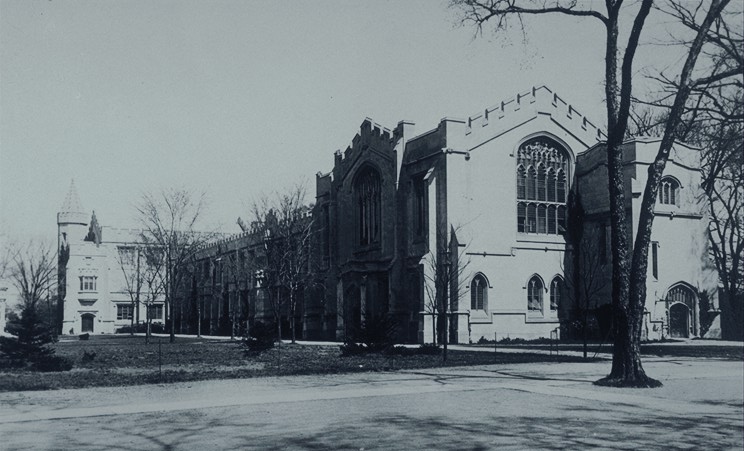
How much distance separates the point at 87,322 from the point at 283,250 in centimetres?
5052

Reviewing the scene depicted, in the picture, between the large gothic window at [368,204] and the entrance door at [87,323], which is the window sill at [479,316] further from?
the entrance door at [87,323]

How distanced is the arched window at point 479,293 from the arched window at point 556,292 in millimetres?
4274

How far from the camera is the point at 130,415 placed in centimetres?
1210

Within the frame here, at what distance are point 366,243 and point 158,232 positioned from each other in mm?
12581

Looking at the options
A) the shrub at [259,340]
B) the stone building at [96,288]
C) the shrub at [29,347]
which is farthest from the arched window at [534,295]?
the stone building at [96,288]

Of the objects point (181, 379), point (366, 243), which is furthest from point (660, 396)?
point (366, 243)

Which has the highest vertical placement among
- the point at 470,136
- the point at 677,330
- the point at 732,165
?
the point at 470,136

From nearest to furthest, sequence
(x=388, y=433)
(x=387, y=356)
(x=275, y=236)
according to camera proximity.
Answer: (x=388, y=433), (x=387, y=356), (x=275, y=236)

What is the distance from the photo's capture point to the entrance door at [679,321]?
3797 centimetres

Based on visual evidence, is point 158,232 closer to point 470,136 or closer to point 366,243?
point 366,243

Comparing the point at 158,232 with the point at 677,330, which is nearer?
the point at 677,330

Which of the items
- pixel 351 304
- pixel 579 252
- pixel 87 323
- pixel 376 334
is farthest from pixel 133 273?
pixel 376 334

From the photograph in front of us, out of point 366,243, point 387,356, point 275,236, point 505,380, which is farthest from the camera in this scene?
point 366,243

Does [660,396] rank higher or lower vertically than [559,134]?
lower
